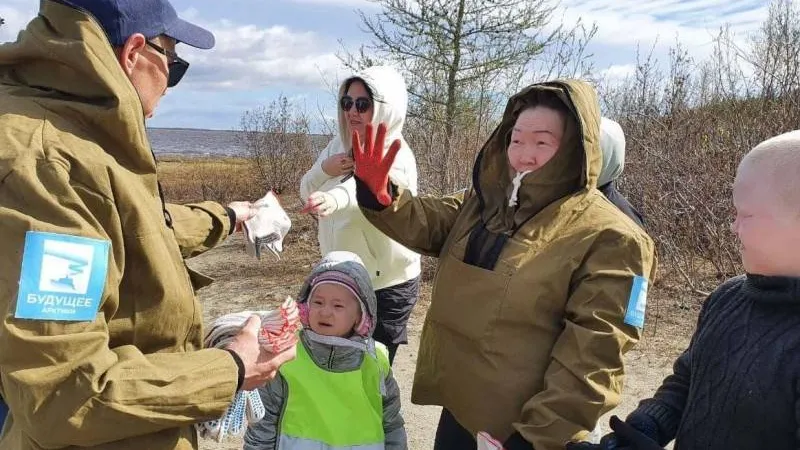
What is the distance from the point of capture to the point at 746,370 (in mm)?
1509

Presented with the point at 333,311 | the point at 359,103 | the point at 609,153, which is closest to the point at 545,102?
the point at 609,153

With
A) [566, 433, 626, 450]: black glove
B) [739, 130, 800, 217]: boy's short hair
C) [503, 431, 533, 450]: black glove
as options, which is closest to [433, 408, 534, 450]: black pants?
[503, 431, 533, 450]: black glove

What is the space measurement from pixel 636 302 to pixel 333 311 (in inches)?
45.6

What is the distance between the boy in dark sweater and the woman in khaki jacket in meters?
0.26

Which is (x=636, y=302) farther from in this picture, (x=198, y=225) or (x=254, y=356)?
(x=198, y=225)

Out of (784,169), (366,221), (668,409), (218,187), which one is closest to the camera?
(784,169)

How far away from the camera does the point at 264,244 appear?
2.59 m

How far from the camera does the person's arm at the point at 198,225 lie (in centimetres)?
219

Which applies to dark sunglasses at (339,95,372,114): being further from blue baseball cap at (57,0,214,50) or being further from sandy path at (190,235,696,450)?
sandy path at (190,235,696,450)

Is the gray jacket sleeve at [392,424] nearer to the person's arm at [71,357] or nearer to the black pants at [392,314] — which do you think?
the black pants at [392,314]

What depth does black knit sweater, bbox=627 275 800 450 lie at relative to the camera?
1.44 m

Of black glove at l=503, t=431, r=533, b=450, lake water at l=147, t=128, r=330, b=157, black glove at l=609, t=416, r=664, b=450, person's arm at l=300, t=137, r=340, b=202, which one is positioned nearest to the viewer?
black glove at l=609, t=416, r=664, b=450

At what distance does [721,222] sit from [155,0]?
664 cm

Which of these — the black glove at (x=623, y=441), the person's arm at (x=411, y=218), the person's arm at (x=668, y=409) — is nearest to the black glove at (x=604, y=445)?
the black glove at (x=623, y=441)
